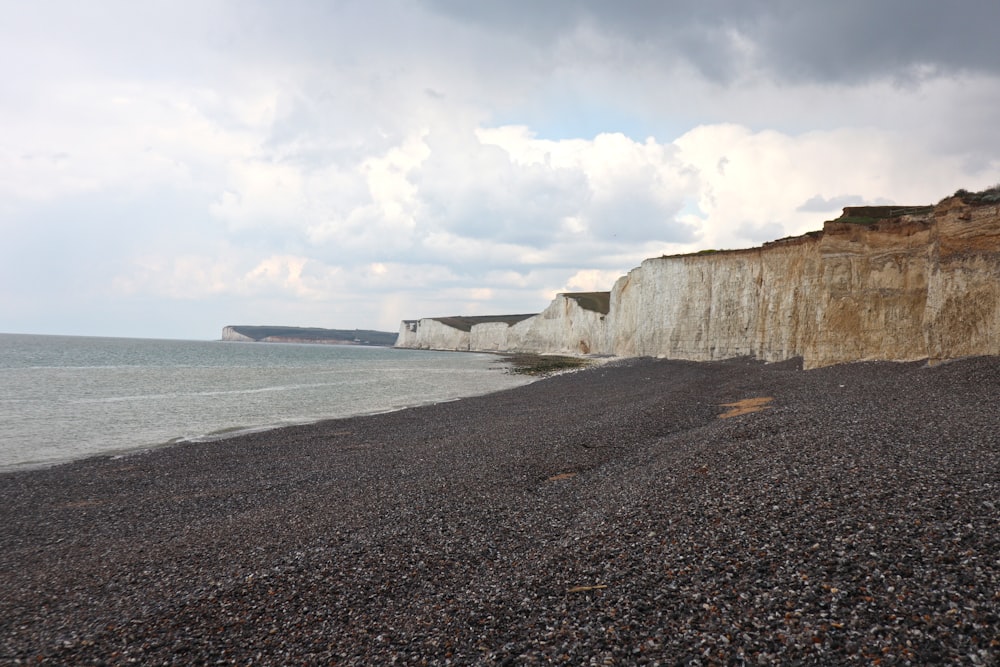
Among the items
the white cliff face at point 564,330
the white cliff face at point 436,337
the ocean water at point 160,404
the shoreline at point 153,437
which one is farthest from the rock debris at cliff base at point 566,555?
the white cliff face at point 436,337

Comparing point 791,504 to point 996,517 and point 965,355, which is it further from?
point 965,355

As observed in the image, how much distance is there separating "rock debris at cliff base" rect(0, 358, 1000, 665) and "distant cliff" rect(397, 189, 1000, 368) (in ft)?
20.0

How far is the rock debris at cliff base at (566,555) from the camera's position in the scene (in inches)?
179

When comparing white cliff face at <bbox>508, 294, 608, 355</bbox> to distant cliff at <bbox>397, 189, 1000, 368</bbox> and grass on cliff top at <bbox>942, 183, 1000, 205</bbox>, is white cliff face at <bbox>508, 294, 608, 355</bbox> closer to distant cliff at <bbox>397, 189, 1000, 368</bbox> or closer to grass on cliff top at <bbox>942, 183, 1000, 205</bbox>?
distant cliff at <bbox>397, 189, 1000, 368</bbox>

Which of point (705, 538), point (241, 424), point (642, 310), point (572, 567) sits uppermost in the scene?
point (642, 310)

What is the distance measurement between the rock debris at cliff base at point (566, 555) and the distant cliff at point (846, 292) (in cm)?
610

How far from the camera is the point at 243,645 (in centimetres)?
551

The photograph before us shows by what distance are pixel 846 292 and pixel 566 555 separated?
25005 mm

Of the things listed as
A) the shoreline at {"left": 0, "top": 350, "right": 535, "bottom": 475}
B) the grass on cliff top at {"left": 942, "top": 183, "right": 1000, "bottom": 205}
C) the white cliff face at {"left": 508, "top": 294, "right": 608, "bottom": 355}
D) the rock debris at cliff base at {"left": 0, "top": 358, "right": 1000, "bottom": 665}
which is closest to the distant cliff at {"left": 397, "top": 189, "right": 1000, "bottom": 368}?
the grass on cliff top at {"left": 942, "top": 183, "right": 1000, "bottom": 205}

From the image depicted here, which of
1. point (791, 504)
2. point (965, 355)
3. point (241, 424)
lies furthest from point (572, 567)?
point (241, 424)

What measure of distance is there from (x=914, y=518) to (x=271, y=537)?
873cm

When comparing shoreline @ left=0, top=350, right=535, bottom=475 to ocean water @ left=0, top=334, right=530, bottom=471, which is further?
ocean water @ left=0, top=334, right=530, bottom=471

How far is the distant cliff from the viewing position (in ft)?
59.5

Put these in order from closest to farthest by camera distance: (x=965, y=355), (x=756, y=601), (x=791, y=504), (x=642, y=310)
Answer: (x=756, y=601), (x=791, y=504), (x=965, y=355), (x=642, y=310)
